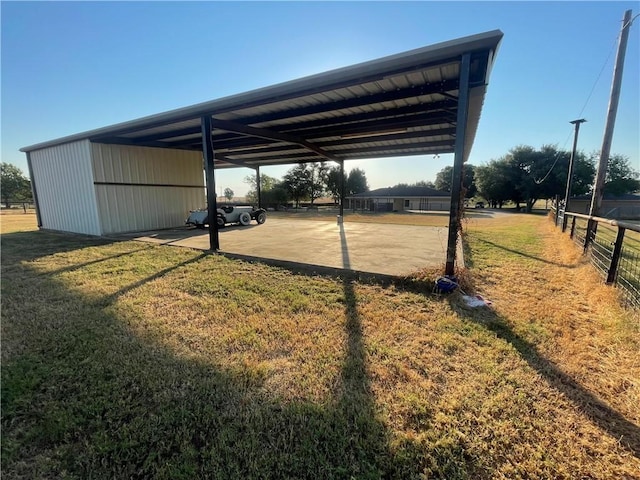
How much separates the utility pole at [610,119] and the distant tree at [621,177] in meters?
44.2

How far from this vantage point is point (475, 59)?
3.78 meters

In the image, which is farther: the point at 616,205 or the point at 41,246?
the point at 616,205

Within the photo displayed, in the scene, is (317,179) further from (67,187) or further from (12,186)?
(12,186)

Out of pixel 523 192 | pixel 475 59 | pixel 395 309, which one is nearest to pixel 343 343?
pixel 395 309

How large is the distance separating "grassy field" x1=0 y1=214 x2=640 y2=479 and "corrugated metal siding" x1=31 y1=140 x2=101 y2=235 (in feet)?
23.2

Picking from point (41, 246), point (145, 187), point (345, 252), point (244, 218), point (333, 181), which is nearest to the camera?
point (345, 252)

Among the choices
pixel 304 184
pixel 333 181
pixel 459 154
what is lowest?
pixel 459 154

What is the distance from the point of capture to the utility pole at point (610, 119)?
18.6 ft

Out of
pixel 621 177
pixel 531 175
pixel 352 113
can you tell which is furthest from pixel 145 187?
pixel 621 177

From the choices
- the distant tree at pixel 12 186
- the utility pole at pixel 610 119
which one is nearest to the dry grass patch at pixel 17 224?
the utility pole at pixel 610 119

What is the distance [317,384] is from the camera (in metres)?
2.06

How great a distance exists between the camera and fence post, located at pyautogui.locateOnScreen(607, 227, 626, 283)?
3705 mm

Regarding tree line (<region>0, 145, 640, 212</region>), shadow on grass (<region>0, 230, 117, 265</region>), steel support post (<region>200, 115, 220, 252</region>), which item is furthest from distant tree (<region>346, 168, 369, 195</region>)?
steel support post (<region>200, 115, 220, 252</region>)

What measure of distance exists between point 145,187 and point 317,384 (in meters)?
11.5
